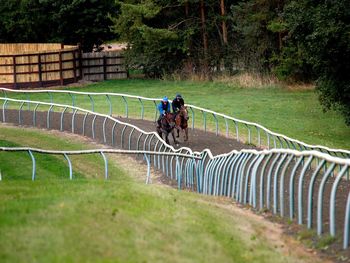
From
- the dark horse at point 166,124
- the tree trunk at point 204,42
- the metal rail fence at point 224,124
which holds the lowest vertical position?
the metal rail fence at point 224,124

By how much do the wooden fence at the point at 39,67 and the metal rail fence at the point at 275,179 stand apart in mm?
18566

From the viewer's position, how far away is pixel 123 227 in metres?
9.54

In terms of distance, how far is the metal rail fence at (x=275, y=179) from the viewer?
37.3ft

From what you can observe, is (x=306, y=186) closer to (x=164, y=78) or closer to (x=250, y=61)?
(x=250, y=61)

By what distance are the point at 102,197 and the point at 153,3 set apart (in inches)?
1534

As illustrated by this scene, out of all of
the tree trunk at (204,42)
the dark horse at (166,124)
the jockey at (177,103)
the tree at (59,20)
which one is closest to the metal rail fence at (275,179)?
the dark horse at (166,124)

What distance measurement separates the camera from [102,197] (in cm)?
1101

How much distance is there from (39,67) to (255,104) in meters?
15.3

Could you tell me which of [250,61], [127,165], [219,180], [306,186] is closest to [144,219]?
[219,180]

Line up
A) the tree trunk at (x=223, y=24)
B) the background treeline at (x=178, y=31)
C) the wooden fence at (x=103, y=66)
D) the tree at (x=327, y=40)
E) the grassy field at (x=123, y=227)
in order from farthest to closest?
the wooden fence at (x=103, y=66)
the tree trunk at (x=223, y=24)
the background treeline at (x=178, y=31)
the tree at (x=327, y=40)
the grassy field at (x=123, y=227)

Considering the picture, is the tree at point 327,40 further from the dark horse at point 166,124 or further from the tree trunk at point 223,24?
the tree trunk at point 223,24

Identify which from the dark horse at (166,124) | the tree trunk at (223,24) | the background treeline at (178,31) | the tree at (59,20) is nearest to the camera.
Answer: the dark horse at (166,124)

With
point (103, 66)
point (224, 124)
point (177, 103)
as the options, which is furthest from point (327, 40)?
point (103, 66)

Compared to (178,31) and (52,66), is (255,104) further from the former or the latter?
(52,66)
